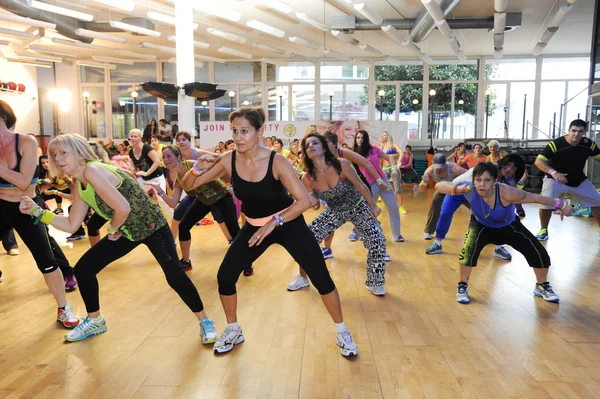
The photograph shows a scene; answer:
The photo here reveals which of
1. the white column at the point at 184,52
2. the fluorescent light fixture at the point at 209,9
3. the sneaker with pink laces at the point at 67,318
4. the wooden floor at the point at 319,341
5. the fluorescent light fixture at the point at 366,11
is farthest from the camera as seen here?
the fluorescent light fixture at the point at 366,11

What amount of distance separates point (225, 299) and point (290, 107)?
16629 millimetres

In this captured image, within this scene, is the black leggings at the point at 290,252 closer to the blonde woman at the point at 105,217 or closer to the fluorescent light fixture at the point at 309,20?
the blonde woman at the point at 105,217

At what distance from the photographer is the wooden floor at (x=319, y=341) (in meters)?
2.50

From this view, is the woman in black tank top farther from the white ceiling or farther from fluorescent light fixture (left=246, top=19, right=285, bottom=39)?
fluorescent light fixture (left=246, top=19, right=285, bottom=39)

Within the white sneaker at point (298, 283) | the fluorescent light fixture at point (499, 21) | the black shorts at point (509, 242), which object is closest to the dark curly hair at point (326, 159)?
the white sneaker at point (298, 283)

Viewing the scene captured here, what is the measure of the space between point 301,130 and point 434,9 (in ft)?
19.5

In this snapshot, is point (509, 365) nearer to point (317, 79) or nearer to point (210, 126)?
point (210, 126)

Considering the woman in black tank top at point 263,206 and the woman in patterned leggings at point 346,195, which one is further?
the woman in patterned leggings at point 346,195

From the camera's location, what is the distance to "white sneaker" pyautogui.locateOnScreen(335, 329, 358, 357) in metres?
2.82

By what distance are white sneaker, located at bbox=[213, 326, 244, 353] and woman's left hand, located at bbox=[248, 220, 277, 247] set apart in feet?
2.34

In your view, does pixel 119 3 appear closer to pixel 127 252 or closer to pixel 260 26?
pixel 260 26

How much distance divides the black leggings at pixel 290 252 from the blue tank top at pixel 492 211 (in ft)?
5.15

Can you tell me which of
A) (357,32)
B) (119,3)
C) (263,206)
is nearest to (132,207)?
(263,206)

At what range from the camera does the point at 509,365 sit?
2.72 m
